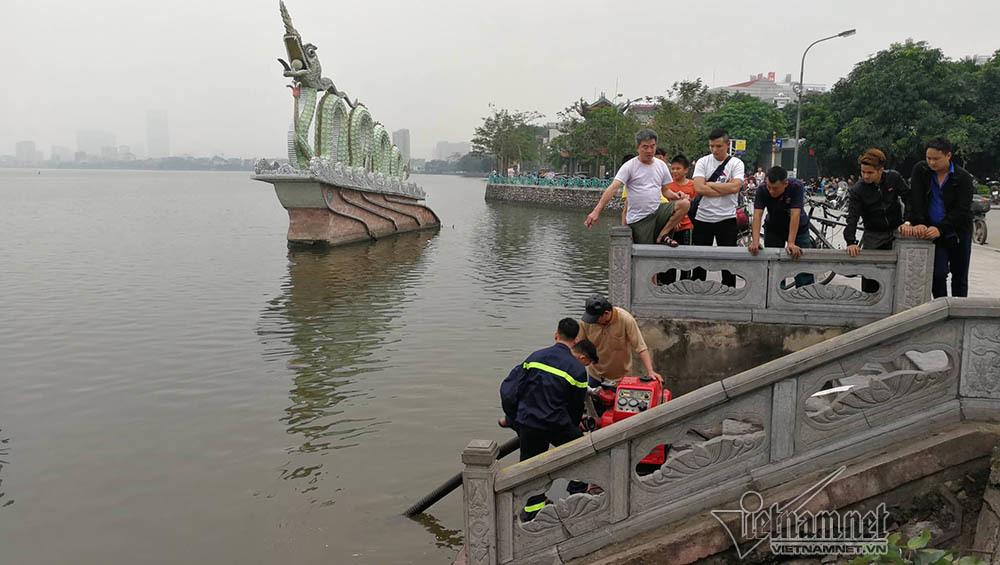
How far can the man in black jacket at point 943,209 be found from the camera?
545 cm

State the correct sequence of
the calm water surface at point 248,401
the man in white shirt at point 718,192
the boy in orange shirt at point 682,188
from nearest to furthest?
the calm water surface at point 248,401 → the man in white shirt at point 718,192 → the boy in orange shirt at point 682,188

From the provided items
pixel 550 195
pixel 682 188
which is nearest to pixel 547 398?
pixel 682 188

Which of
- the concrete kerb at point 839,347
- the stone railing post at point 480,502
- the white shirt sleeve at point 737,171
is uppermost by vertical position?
the white shirt sleeve at point 737,171

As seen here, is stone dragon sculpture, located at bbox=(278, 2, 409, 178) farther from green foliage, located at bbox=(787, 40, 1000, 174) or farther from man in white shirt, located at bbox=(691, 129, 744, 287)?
green foliage, located at bbox=(787, 40, 1000, 174)

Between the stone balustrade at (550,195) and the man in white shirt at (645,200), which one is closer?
the man in white shirt at (645,200)

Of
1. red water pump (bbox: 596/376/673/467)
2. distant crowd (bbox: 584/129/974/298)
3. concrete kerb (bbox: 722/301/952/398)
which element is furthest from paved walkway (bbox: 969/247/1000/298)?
red water pump (bbox: 596/376/673/467)

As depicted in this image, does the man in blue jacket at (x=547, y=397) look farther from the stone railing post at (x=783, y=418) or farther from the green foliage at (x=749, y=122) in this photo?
the green foliage at (x=749, y=122)

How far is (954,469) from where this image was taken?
3684 mm

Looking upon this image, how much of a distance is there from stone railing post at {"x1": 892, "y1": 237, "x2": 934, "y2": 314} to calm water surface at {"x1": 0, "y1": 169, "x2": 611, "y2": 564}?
162 inches

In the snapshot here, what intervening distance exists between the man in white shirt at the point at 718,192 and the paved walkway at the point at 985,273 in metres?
2.63

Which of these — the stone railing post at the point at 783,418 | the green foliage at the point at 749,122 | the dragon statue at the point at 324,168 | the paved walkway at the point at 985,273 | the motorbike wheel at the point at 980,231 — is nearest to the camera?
the stone railing post at the point at 783,418

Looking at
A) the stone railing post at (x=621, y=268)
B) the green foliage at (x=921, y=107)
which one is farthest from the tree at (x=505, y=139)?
the stone railing post at (x=621, y=268)

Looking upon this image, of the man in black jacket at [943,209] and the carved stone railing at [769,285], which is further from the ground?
the man in black jacket at [943,209]

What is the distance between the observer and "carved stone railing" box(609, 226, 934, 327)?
5.57 metres
